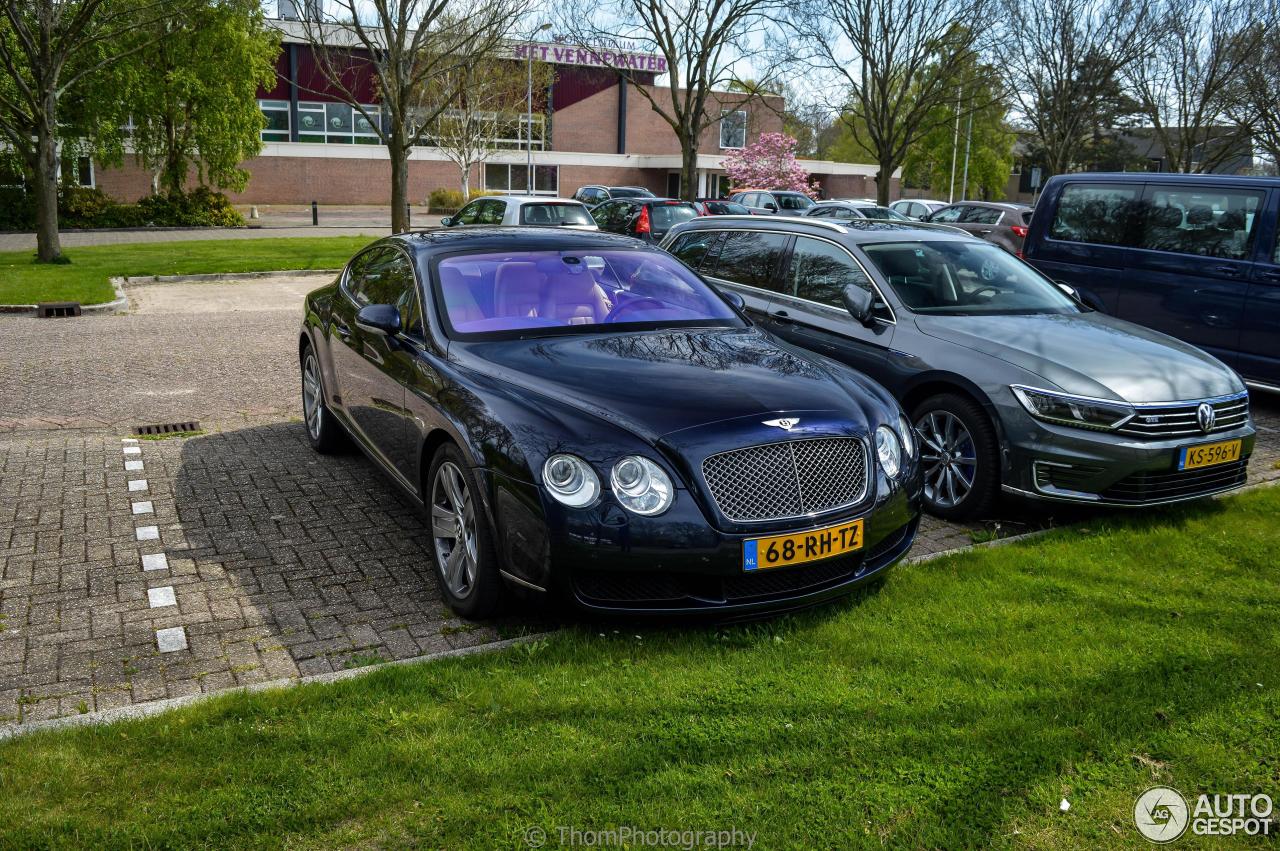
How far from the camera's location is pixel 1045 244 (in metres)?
10.4

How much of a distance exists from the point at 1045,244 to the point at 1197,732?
A: 7771 millimetres

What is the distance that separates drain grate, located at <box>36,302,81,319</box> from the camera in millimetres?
13969

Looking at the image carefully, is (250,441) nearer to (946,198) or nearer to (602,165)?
(602,165)

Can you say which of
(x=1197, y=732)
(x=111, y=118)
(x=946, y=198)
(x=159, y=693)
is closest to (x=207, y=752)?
(x=159, y=693)

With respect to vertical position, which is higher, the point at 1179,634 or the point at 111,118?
the point at 111,118

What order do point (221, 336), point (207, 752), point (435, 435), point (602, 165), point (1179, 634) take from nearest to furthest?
point (207, 752), point (1179, 634), point (435, 435), point (221, 336), point (602, 165)

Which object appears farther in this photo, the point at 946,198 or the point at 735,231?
the point at 946,198

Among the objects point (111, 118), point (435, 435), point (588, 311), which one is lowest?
point (435, 435)

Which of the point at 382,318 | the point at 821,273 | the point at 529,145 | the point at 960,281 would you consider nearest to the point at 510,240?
the point at 382,318

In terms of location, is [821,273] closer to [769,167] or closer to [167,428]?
[167,428]

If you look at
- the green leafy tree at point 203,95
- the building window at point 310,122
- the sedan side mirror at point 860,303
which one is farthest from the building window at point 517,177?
the sedan side mirror at point 860,303

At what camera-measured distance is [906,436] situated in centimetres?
474

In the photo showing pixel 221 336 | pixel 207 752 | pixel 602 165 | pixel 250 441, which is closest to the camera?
pixel 207 752

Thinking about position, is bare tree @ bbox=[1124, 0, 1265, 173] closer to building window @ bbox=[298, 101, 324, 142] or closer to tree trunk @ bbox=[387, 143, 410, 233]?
tree trunk @ bbox=[387, 143, 410, 233]
